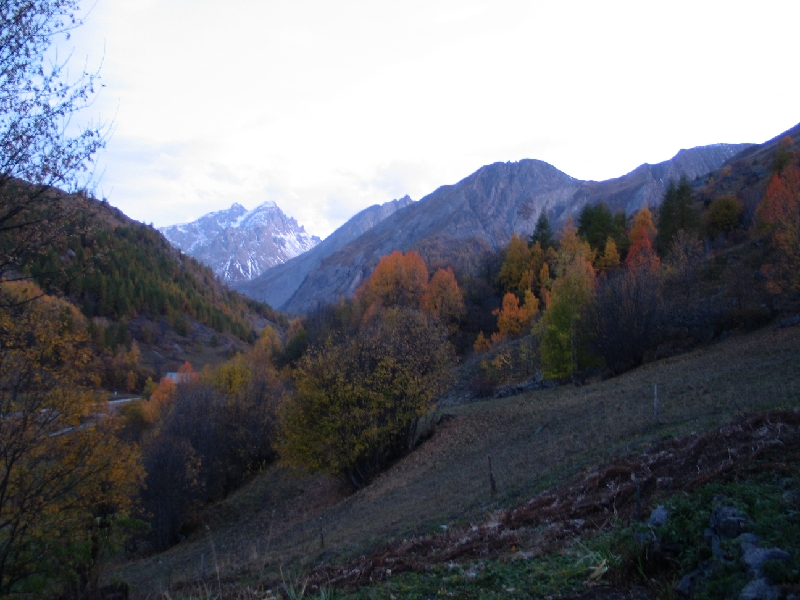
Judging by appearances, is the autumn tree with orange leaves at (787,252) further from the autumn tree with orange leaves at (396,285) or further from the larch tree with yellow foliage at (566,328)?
the autumn tree with orange leaves at (396,285)

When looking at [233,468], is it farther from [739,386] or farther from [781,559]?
[781,559]

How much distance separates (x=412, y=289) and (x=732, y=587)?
76246 millimetres

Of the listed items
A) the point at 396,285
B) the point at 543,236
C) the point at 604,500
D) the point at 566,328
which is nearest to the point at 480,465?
the point at 604,500

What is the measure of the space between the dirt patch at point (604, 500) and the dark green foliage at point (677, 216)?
183 feet

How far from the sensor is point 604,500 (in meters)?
8.88

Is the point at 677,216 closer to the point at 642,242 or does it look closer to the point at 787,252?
the point at 642,242

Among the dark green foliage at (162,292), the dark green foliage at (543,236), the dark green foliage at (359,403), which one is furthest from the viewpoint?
the dark green foliage at (162,292)

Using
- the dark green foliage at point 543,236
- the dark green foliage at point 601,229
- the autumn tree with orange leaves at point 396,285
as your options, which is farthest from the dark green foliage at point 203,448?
the dark green foliage at point 601,229

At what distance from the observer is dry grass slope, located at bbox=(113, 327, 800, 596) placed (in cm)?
1443

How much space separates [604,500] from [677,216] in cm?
6076

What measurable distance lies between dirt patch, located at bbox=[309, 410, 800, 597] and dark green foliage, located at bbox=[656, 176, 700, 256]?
5567 cm

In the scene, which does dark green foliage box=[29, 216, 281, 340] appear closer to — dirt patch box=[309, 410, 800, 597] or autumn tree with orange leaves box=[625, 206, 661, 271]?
autumn tree with orange leaves box=[625, 206, 661, 271]

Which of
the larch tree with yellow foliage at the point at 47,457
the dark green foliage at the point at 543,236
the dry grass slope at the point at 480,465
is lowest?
the dry grass slope at the point at 480,465

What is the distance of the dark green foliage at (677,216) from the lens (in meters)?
60.3
